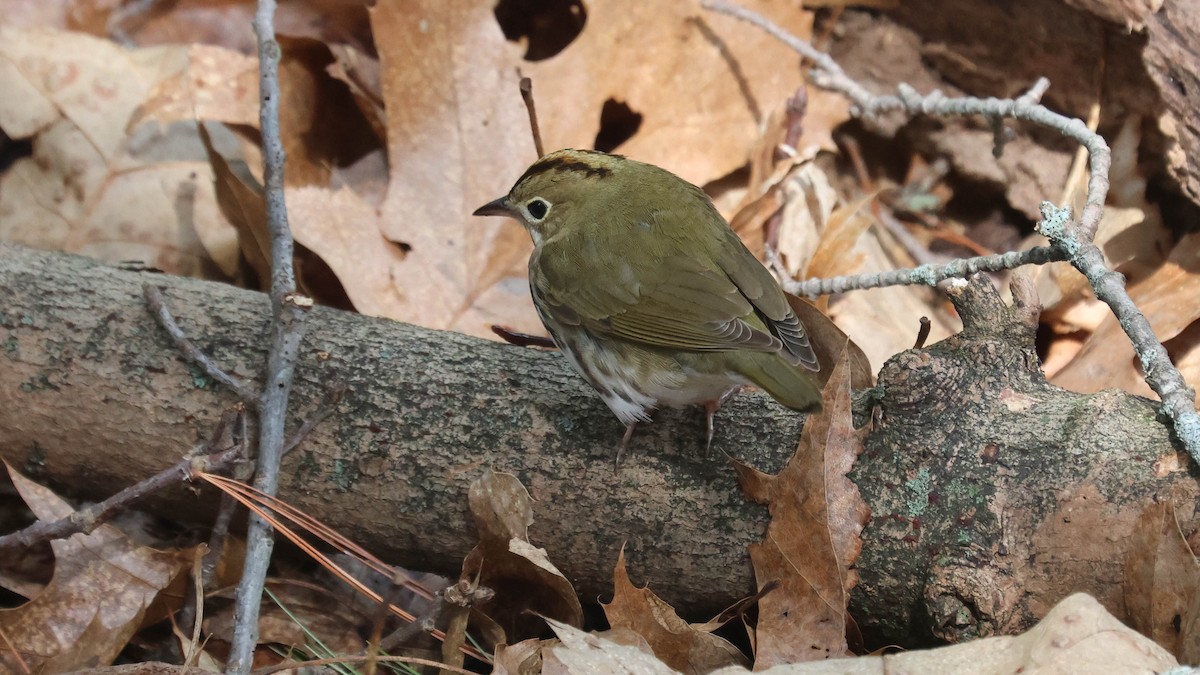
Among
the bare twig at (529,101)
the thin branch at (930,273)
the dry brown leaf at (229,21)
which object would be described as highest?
the dry brown leaf at (229,21)

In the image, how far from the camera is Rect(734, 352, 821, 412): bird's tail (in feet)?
7.66

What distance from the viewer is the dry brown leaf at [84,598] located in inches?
100

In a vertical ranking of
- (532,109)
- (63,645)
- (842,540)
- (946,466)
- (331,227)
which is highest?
(532,109)

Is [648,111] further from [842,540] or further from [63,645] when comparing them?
[63,645]

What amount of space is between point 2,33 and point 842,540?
13.0ft

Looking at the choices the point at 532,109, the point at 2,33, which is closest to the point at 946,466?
the point at 532,109

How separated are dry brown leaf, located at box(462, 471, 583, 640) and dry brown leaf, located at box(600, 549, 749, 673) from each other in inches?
6.4

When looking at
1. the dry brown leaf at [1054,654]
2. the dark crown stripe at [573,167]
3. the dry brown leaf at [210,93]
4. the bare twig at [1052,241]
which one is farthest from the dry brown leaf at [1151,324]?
the dry brown leaf at [210,93]

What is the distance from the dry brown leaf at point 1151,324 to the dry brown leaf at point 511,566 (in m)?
1.87

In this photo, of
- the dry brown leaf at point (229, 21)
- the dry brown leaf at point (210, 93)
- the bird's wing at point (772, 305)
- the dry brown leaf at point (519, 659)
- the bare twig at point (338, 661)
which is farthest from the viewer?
the dry brown leaf at point (229, 21)

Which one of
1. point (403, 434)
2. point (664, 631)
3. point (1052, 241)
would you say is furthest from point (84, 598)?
point (1052, 241)

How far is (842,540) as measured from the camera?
8.16 feet

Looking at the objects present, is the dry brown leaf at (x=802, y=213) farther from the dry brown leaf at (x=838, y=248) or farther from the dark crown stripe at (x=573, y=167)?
the dark crown stripe at (x=573, y=167)

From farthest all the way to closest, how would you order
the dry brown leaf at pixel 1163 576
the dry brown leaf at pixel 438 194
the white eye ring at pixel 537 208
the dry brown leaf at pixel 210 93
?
the dry brown leaf at pixel 210 93, the dry brown leaf at pixel 438 194, the white eye ring at pixel 537 208, the dry brown leaf at pixel 1163 576
